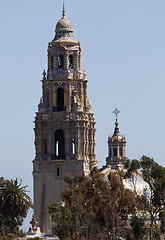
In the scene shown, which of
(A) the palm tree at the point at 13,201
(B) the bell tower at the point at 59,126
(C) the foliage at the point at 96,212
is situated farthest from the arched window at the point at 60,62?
(C) the foliage at the point at 96,212

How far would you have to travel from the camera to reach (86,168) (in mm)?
145625

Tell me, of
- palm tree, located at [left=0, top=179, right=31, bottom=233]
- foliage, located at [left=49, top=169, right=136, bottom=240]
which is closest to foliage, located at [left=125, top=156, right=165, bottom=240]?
foliage, located at [left=49, top=169, right=136, bottom=240]

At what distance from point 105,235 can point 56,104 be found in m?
32.2

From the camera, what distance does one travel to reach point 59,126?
145m

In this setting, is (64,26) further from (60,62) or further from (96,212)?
(96,212)

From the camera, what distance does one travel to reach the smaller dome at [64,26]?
14762cm

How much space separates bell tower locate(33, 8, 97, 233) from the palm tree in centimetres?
665

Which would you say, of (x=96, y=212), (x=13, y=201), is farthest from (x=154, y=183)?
(x=13, y=201)

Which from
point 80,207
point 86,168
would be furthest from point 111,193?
point 86,168

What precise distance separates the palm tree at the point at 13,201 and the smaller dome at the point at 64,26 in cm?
2008

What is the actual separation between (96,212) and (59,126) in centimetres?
2968

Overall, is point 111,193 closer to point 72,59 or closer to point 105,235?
point 105,235

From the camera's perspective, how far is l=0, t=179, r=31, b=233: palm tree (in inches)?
5404

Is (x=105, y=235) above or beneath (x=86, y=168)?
beneath
